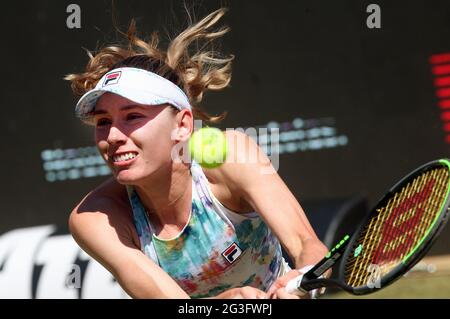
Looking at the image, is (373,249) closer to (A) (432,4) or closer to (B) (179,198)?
(B) (179,198)

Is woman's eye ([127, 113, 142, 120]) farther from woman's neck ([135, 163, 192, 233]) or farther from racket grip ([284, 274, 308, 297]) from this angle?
racket grip ([284, 274, 308, 297])

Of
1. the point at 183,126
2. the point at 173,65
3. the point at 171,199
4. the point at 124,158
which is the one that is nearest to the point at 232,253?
the point at 171,199

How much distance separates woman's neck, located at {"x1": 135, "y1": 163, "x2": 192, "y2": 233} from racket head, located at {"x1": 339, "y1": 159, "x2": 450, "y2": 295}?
30.5 inches

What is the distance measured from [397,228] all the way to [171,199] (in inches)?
36.0

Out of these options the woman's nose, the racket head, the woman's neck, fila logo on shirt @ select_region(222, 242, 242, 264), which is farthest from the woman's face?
the racket head

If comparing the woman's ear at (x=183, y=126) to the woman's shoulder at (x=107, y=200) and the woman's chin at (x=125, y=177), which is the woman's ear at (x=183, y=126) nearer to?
the woman's chin at (x=125, y=177)

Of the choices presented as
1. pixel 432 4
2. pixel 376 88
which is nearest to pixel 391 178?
pixel 376 88

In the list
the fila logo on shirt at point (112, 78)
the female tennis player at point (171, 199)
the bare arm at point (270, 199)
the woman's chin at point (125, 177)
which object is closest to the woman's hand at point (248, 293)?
the female tennis player at point (171, 199)

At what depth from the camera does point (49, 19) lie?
22.1 feet

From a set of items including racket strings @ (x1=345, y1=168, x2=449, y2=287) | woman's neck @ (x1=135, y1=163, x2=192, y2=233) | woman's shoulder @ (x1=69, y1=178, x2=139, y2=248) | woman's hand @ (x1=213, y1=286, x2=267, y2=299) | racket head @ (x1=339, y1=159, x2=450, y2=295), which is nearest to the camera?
racket head @ (x1=339, y1=159, x2=450, y2=295)

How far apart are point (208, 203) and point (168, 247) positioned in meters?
0.22

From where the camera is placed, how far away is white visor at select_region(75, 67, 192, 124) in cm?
319

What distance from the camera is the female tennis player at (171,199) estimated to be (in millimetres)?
3193

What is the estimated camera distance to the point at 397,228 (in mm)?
2969
